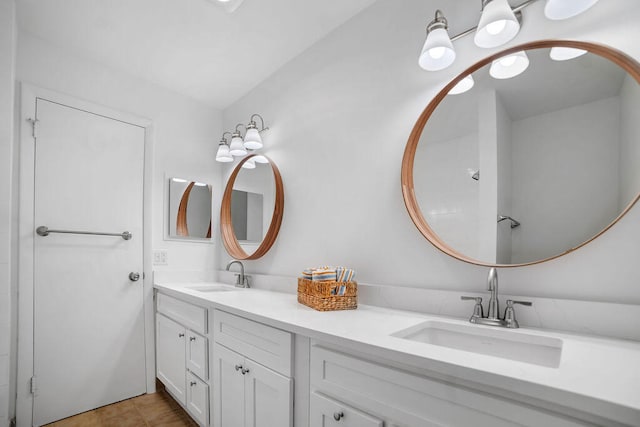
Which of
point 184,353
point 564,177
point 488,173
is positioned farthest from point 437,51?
point 184,353

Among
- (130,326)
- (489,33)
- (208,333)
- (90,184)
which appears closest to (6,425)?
(130,326)

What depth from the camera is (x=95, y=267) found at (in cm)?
222

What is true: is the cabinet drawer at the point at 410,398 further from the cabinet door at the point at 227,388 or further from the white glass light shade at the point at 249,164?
the white glass light shade at the point at 249,164

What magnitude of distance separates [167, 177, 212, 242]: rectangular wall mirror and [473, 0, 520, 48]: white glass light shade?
236 centimetres

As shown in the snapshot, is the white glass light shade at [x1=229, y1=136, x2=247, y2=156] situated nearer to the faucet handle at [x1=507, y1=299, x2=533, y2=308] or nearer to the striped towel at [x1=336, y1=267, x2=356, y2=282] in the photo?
the striped towel at [x1=336, y1=267, x2=356, y2=282]

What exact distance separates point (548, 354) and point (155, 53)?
8.84ft

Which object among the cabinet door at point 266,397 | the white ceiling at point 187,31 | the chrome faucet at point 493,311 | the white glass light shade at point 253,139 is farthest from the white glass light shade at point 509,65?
the white glass light shade at point 253,139

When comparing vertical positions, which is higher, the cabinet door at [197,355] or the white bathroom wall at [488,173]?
the white bathroom wall at [488,173]

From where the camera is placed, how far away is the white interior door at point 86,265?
202 centimetres

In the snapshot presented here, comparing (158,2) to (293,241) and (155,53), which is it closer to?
(155,53)

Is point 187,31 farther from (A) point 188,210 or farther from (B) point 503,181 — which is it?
(B) point 503,181

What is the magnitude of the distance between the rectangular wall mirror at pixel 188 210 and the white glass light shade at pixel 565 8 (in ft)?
8.42

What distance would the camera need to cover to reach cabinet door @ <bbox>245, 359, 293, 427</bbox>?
1.19 meters

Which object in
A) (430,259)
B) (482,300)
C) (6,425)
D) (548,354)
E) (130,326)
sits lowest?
(6,425)
